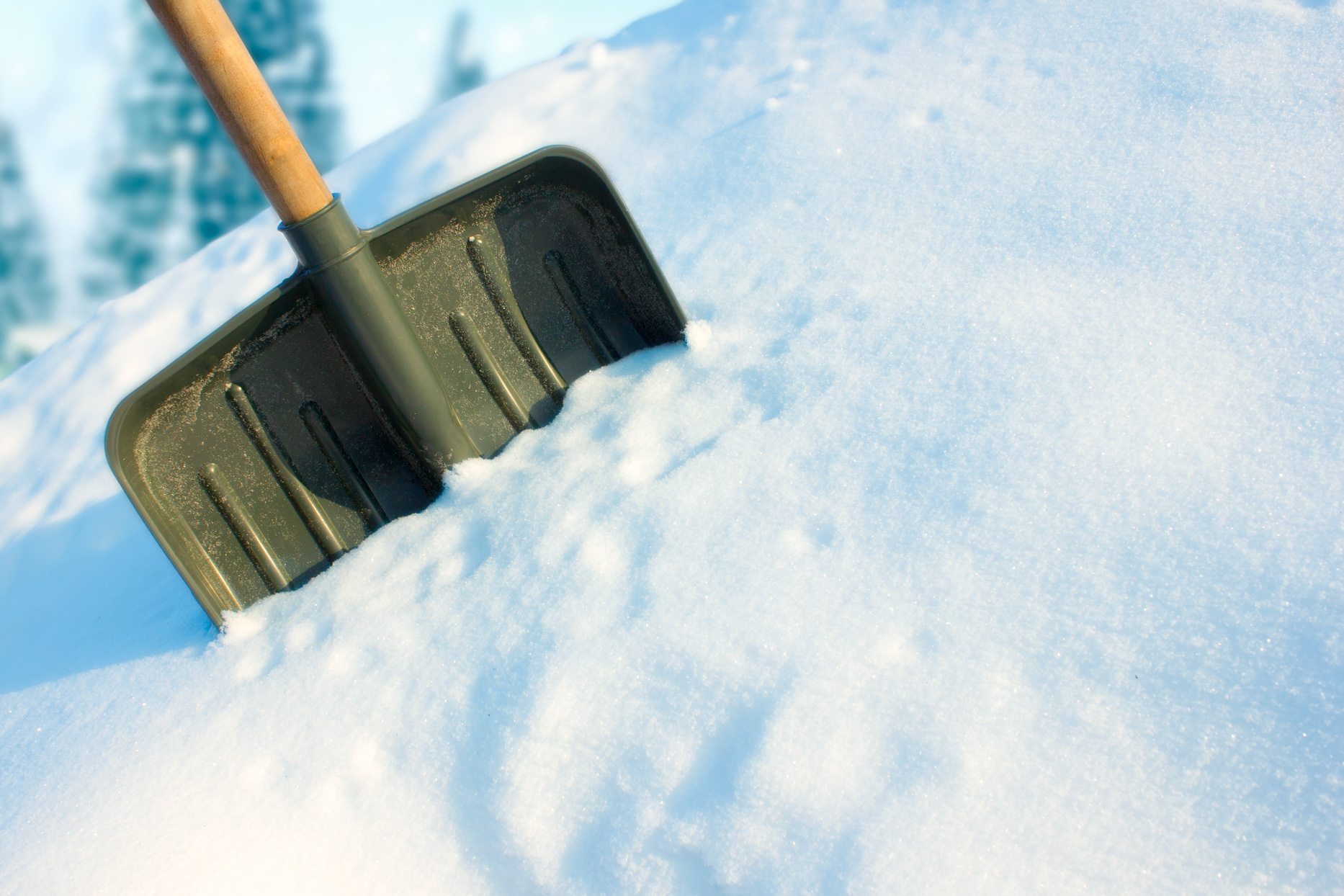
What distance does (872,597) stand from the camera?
0.87m

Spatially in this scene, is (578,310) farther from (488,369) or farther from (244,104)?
(244,104)

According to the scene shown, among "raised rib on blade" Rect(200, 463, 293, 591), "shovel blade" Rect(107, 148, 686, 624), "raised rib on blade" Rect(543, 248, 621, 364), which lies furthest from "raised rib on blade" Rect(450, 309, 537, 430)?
"raised rib on blade" Rect(200, 463, 293, 591)

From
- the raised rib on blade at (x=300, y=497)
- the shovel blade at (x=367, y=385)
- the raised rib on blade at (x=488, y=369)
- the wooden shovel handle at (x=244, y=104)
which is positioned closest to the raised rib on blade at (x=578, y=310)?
the shovel blade at (x=367, y=385)

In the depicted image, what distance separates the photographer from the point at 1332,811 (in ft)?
2.06

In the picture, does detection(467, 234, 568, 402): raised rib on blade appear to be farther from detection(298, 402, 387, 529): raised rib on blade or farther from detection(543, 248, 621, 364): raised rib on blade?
detection(298, 402, 387, 529): raised rib on blade

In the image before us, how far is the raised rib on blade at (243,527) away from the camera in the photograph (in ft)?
3.93

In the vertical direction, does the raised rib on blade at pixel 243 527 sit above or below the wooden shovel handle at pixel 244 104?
below

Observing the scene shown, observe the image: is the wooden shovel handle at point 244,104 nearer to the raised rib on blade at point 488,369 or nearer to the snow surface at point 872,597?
the raised rib on blade at point 488,369

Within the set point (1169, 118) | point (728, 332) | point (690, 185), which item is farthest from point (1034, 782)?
point (690, 185)

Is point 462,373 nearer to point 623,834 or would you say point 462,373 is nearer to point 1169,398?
point 623,834

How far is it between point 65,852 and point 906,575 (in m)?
0.98

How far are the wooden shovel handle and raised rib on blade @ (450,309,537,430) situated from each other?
10.8 inches

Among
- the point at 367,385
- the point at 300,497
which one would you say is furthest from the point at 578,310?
the point at 300,497

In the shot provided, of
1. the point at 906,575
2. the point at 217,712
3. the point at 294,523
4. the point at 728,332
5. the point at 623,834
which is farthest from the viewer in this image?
the point at 728,332
